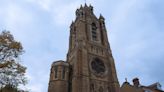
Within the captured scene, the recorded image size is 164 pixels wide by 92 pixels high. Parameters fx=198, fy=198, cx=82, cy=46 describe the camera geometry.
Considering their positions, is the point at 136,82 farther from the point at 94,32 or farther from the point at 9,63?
the point at 9,63

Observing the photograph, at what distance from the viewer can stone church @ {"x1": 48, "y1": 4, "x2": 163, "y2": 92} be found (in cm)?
3903

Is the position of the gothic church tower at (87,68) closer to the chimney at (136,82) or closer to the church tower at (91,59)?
the church tower at (91,59)

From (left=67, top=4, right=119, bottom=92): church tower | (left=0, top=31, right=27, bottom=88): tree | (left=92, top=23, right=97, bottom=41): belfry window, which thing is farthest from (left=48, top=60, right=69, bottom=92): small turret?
(left=0, top=31, right=27, bottom=88): tree

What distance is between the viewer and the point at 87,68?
4050 centimetres

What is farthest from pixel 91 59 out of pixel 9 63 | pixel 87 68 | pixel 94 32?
pixel 9 63

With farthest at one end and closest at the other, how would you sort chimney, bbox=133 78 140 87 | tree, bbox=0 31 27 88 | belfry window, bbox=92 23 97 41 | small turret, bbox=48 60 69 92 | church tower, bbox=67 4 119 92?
1. belfry window, bbox=92 23 97 41
2. small turret, bbox=48 60 69 92
3. church tower, bbox=67 4 119 92
4. chimney, bbox=133 78 140 87
5. tree, bbox=0 31 27 88

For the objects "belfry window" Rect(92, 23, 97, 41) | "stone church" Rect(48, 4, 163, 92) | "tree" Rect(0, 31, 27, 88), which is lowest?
"tree" Rect(0, 31, 27, 88)

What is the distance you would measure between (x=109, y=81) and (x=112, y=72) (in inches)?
97.5

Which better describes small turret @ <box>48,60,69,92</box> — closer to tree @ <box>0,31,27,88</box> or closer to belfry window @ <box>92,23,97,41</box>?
belfry window @ <box>92,23,97,41</box>

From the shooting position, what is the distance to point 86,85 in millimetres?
37250

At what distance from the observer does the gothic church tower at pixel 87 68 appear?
128 ft

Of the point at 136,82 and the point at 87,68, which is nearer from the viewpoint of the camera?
the point at 136,82

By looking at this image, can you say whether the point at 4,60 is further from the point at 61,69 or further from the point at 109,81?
the point at 109,81

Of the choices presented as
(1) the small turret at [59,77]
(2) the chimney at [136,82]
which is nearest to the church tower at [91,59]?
(1) the small turret at [59,77]
